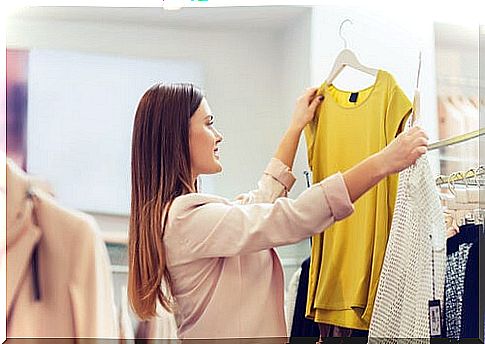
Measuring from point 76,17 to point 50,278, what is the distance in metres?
0.65

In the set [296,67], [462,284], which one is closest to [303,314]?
[462,284]

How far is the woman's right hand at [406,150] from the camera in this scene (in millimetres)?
1886

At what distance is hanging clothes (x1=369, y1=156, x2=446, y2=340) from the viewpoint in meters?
1.85

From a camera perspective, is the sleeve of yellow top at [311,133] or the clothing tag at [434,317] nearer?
the clothing tag at [434,317]

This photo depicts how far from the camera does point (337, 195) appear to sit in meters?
1.83

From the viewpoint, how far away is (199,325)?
1.97 meters

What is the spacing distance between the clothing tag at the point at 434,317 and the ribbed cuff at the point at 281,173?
0.43m

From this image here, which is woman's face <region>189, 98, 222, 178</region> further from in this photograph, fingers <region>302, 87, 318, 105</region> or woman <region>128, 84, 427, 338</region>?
fingers <region>302, 87, 318, 105</region>

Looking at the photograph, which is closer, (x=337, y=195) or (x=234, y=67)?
(x=337, y=195)

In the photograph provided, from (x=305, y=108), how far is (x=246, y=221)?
340 mm

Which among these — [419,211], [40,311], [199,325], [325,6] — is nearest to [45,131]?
[40,311]

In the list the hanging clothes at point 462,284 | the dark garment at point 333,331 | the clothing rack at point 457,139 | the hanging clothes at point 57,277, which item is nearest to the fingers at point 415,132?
the clothing rack at point 457,139

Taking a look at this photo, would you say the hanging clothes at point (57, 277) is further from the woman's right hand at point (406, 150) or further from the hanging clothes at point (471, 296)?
the hanging clothes at point (471, 296)

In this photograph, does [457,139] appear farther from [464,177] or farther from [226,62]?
[226,62]
